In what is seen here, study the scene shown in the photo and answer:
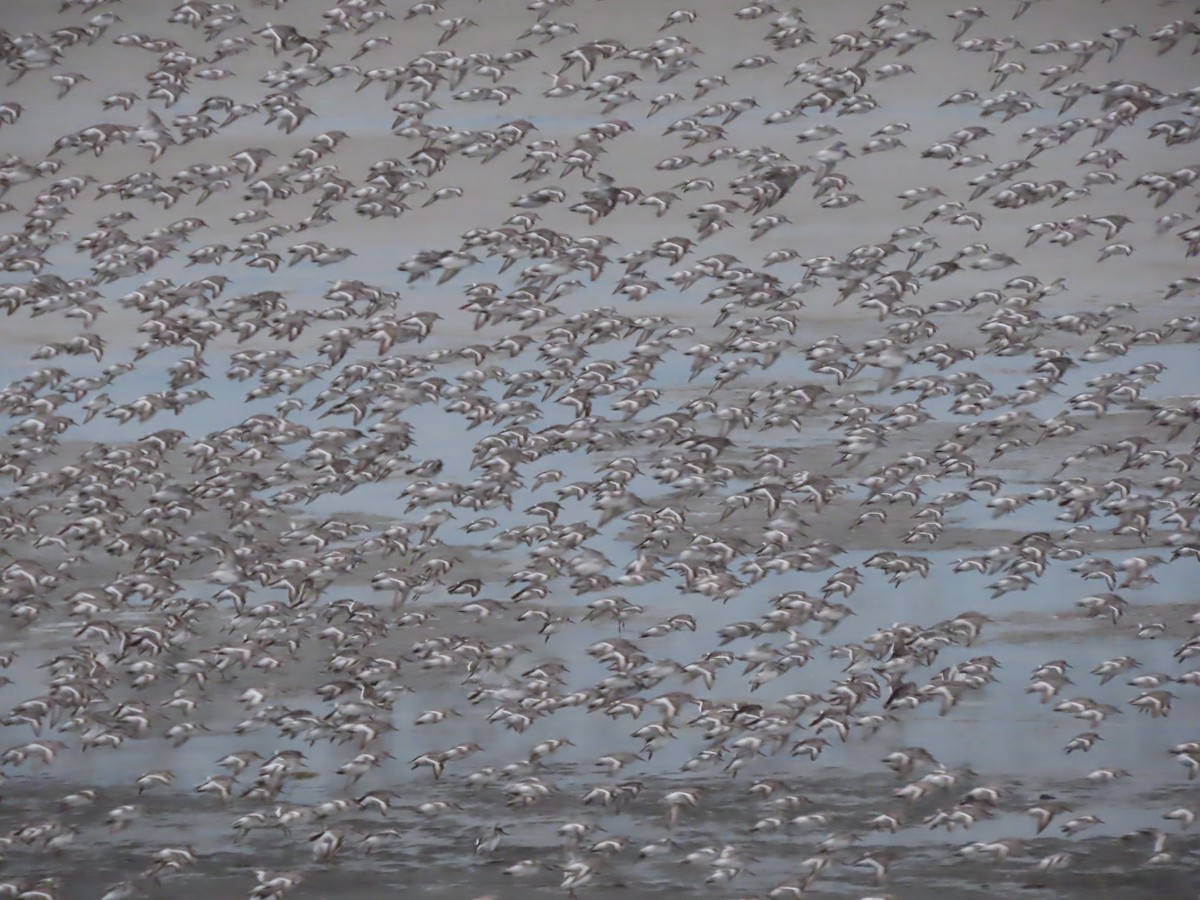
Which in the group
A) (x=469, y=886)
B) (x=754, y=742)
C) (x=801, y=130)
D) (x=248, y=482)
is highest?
(x=801, y=130)

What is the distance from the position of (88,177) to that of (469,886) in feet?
23.5

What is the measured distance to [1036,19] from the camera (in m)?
14.5

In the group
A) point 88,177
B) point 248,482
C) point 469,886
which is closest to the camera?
point 469,886

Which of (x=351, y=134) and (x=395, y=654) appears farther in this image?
(x=351, y=134)

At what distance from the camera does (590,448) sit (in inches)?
528

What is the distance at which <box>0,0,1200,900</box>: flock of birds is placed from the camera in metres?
12.8

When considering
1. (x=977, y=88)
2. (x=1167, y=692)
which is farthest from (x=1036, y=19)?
(x=1167, y=692)

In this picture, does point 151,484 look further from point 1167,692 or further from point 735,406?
point 1167,692

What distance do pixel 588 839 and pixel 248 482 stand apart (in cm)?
412

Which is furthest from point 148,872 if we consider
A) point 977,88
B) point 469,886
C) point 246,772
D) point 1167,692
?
point 977,88

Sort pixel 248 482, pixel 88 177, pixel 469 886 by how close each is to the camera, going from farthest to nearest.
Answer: pixel 88 177 → pixel 248 482 → pixel 469 886

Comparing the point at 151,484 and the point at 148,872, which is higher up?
the point at 151,484

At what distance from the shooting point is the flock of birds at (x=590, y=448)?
12805 millimetres

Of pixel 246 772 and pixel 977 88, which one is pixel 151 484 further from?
pixel 977 88
